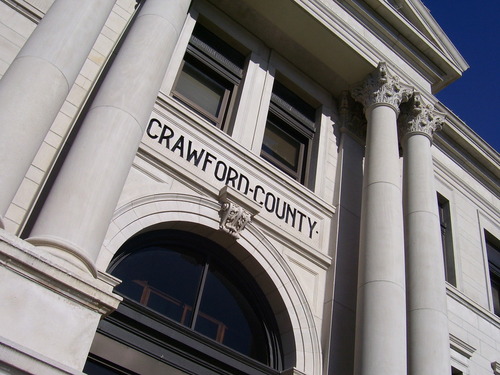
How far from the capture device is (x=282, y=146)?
44.9 ft

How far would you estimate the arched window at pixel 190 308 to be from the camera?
9305 mm

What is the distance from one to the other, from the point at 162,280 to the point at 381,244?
13.0 ft

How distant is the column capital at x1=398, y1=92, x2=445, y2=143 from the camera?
14.1 metres

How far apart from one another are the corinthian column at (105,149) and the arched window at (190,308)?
2.14 m

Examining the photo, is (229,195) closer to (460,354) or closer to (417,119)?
(417,119)

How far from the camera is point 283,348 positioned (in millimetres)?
10742

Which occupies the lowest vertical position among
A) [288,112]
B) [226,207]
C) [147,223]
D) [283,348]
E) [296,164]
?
[283,348]

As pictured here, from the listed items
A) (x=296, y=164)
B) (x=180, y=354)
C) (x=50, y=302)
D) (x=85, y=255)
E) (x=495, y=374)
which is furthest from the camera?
(x=495, y=374)

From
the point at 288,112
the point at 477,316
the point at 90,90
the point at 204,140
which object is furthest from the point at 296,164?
the point at 477,316

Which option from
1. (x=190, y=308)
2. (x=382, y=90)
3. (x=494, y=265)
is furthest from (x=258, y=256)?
(x=494, y=265)

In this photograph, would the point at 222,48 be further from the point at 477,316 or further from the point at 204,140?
the point at 477,316

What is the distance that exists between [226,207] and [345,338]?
3186mm

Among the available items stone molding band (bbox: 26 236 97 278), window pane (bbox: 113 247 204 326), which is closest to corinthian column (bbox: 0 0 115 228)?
stone molding band (bbox: 26 236 97 278)

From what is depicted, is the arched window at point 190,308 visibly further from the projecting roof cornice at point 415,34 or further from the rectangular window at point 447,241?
the projecting roof cornice at point 415,34
